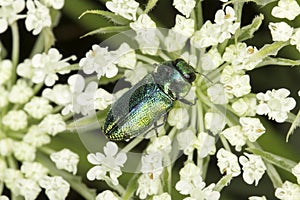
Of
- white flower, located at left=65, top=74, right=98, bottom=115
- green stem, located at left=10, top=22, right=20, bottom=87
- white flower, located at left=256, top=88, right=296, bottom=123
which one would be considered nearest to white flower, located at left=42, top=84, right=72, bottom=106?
white flower, located at left=65, top=74, right=98, bottom=115

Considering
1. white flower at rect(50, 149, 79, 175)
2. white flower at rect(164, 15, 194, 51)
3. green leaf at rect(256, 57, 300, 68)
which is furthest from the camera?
white flower at rect(50, 149, 79, 175)

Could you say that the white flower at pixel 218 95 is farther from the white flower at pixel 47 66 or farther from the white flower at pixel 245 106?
the white flower at pixel 47 66

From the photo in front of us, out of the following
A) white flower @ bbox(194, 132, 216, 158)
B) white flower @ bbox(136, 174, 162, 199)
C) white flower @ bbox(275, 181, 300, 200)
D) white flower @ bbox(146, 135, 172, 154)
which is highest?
white flower @ bbox(194, 132, 216, 158)

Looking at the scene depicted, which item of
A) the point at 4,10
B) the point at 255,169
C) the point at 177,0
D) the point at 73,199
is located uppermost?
the point at 177,0

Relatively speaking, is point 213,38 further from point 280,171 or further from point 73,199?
point 73,199

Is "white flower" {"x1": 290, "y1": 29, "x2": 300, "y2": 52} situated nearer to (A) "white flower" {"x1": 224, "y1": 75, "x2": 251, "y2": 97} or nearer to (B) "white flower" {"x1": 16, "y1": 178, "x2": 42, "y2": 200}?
(A) "white flower" {"x1": 224, "y1": 75, "x2": 251, "y2": 97}

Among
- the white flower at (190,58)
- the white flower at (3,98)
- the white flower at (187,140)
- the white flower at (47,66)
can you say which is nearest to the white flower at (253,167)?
the white flower at (187,140)

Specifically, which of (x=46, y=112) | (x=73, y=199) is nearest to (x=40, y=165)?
(x=46, y=112)

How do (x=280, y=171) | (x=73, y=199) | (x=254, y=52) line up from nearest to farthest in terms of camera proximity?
(x=254, y=52), (x=280, y=171), (x=73, y=199)
